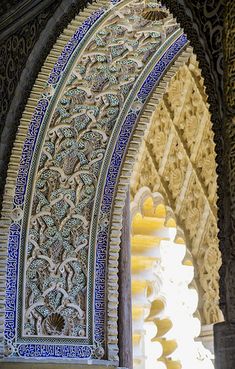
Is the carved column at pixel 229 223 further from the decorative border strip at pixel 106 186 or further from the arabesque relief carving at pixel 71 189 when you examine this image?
the arabesque relief carving at pixel 71 189

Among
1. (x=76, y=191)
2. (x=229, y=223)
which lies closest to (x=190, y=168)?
(x=76, y=191)

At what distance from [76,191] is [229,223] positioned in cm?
267

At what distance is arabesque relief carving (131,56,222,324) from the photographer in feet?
24.6

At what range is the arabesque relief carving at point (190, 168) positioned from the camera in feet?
24.6

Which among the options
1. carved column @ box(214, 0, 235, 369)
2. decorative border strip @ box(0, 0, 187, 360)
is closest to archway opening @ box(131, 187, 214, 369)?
decorative border strip @ box(0, 0, 187, 360)

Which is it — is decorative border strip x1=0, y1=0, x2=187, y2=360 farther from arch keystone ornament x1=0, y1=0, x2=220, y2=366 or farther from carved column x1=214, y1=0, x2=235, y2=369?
carved column x1=214, y1=0, x2=235, y2=369

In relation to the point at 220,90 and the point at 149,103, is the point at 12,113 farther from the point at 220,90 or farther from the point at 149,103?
the point at 220,90

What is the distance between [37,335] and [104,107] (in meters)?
1.44

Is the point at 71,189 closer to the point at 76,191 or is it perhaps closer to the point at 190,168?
the point at 76,191

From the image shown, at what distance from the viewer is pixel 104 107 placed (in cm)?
602

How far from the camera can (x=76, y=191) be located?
608cm

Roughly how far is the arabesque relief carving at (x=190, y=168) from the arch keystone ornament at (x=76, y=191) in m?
1.52

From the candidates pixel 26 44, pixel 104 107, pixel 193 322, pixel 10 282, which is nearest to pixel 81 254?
pixel 10 282

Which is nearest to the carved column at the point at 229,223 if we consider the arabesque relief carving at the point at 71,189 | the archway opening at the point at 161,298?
the arabesque relief carving at the point at 71,189
